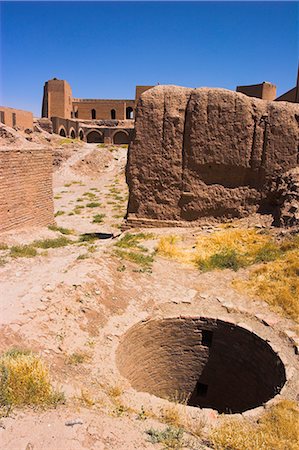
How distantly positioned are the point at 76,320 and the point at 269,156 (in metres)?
6.48

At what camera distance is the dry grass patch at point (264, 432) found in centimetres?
345

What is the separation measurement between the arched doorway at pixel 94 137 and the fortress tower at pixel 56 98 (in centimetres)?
287

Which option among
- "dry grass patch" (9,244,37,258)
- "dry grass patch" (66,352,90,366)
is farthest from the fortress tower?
"dry grass patch" (66,352,90,366)

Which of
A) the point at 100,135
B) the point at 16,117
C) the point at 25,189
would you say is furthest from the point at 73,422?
the point at 100,135

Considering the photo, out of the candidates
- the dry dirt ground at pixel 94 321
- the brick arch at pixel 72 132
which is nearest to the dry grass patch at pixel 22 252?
the dry dirt ground at pixel 94 321

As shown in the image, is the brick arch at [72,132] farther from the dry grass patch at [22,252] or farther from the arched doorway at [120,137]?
the dry grass patch at [22,252]

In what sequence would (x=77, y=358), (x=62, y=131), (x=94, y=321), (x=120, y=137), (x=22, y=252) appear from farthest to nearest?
(x=120, y=137)
(x=62, y=131)
(x=22, y=252)
(x=94, y=321)
(x=77, y=358)

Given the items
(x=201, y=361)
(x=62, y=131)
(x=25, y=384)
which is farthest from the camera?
(x=62, y=131)

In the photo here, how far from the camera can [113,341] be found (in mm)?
5465

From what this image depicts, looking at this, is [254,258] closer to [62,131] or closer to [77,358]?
[77,358]

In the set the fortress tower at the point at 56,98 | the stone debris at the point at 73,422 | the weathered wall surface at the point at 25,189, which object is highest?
the fortress tower at the point at 56,98

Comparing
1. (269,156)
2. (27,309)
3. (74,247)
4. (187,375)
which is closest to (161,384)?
(187,375)

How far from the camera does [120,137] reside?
121ft

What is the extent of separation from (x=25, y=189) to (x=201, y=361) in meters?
7.18
